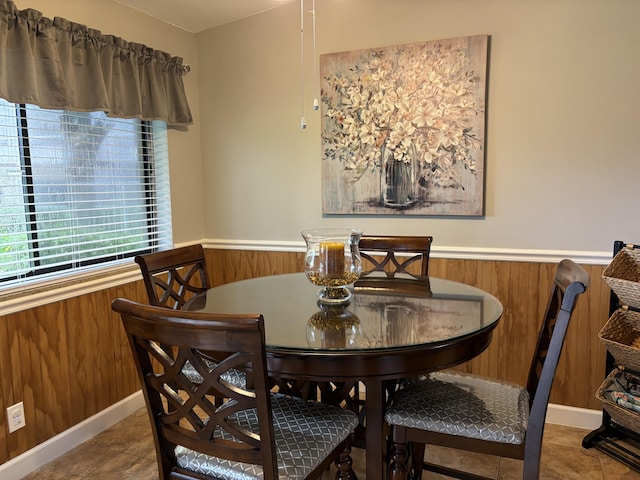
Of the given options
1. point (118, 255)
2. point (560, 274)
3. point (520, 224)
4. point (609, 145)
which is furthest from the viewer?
point (118, 255)

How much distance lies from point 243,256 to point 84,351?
1.21 metres

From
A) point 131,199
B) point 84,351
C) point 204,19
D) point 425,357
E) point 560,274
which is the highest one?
point 204,19

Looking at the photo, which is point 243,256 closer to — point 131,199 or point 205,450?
point 131,199

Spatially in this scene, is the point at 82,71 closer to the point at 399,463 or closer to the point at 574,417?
the point at 399,463

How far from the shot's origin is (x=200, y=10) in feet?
9.71

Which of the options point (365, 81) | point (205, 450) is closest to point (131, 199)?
point (365, 81)

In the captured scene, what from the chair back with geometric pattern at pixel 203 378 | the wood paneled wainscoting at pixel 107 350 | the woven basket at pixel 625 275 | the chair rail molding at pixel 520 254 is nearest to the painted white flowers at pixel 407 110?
the chair rail molding at pixel 520 254

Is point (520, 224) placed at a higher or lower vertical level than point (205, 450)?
higher

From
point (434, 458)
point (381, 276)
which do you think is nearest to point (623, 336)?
point (434, 458)

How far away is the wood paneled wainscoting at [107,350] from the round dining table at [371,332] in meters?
0.76

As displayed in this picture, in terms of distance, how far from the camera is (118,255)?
2842 mm

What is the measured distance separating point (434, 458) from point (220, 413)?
4.99 ft

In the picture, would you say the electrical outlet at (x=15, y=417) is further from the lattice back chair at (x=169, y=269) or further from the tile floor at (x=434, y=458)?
the lattice back chair at (x=169, y=269)

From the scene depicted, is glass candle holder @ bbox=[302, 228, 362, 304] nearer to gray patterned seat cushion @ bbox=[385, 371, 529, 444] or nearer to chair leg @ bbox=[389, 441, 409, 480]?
gray patterned seat cushion @ bbox=[385, 371, 529, 444]
